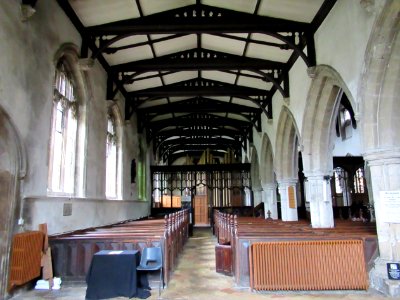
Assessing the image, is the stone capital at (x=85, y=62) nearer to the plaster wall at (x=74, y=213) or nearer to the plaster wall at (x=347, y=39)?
the plaster wall at (x=74, y=213)

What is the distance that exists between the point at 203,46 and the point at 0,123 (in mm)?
5763

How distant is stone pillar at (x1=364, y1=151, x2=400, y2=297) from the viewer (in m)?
4.22

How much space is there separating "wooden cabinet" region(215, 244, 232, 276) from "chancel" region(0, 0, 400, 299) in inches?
0.9

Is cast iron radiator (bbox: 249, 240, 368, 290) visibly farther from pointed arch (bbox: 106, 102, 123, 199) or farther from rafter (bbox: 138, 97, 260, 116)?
rafter (bbox: 138, 97, 260, 116)

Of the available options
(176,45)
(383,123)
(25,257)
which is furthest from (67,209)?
(383,123)

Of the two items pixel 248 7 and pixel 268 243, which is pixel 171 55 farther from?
pixel 268 243

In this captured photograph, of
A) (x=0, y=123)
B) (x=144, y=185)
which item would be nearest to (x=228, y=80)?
(x=144, y=185)

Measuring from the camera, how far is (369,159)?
4.53 meters

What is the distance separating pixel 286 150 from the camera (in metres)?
9.90

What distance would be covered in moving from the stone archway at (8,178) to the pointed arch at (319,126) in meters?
5.36

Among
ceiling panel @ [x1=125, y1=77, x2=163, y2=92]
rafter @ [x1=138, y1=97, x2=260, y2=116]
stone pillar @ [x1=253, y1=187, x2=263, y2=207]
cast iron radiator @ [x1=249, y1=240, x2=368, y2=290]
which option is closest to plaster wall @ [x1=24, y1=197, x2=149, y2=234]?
cast iron radiator @ [x1=249, y1=240, x2=368, y2=290]

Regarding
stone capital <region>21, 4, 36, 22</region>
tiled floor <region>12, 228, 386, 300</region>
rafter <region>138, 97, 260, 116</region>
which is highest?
rafter <region>138, 97, 260, 116</region>

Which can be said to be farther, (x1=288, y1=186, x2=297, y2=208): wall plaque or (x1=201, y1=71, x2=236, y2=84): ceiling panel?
(x1=201, y1=71, x2=236, y2=84): ceiling panel

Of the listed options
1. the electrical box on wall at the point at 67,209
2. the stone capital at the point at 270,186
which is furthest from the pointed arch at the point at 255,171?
the electrical box on wall at the point at 67,209
